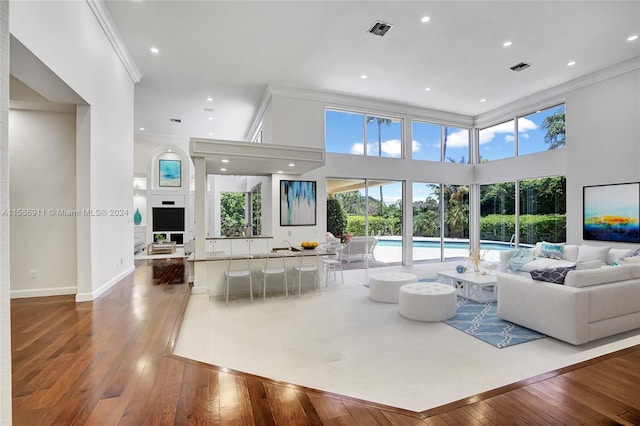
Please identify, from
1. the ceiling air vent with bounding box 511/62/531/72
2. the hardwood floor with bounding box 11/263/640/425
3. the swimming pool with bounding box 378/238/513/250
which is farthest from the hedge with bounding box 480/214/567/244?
the hardwood floor with bounding box 11/263/640/425

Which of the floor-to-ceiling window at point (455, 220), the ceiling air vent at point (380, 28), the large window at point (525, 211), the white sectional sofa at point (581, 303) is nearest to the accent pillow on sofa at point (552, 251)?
the large window at point (525, 211)

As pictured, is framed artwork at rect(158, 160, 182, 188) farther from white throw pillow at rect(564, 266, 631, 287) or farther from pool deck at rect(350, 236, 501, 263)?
white throw pillow at rect(564, 266, 631, 287)

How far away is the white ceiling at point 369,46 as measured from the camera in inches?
171

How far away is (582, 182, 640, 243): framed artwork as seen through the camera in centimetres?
586

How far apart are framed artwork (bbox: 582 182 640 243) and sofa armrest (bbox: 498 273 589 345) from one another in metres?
4.03

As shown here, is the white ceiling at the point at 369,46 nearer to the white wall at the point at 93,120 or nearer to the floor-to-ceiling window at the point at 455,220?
the white wall at the point at 93,120

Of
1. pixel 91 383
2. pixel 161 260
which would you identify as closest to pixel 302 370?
pixel 91 383

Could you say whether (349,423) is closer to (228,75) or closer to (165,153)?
(228,75)

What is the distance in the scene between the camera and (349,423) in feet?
6.06

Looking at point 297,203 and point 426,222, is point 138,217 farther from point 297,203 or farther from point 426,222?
point 426,222

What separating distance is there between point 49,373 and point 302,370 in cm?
200

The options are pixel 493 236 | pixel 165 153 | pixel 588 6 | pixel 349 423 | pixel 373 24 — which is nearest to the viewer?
pixel 349 423

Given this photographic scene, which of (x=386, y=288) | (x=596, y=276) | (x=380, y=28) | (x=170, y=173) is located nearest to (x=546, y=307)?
(x=596, y=276)

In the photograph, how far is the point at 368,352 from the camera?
Result: 3188 mm
